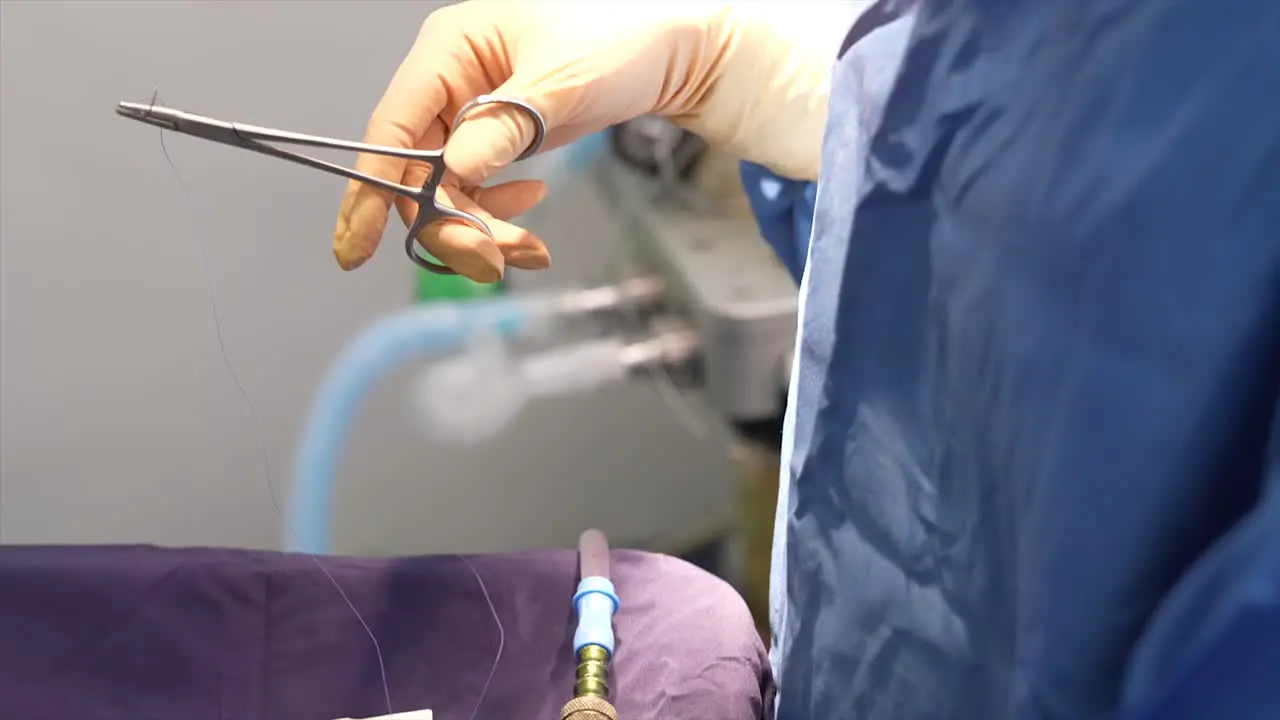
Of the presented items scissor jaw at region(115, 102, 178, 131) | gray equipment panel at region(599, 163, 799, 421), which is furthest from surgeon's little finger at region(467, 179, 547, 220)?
gray equipment panel at region(599, 163, 799, 421)

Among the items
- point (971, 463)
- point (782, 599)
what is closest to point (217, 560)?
point (782, 599)

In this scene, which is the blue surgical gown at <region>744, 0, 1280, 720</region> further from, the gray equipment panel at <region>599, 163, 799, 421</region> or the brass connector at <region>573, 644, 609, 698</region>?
the gray equipment panel at <region>599, 163, 799, 421</region>

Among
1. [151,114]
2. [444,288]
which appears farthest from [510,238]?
[444,288]

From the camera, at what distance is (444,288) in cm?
98

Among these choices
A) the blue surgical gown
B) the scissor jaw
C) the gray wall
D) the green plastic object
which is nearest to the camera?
the blue surgical gown

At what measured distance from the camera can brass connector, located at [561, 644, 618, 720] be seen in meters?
0.58

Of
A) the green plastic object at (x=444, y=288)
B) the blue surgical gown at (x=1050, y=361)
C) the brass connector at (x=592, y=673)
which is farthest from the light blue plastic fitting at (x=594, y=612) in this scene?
the green plastic object at (x=444, y=288)

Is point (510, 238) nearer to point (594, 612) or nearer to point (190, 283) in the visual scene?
point (594, 612)

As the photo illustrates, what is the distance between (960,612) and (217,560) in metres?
0.44

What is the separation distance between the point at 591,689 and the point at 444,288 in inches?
18.5

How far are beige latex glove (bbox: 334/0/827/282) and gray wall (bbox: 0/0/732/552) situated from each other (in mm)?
214

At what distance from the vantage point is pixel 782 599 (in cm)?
63

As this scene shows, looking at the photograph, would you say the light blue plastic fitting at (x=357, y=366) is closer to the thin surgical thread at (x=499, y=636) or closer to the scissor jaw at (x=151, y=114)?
the thin surgical thread at (x=499, y=636)

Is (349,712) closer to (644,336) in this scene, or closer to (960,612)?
(960,612)
